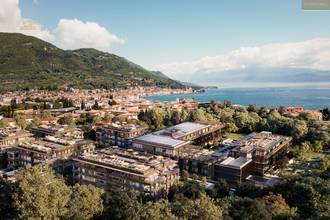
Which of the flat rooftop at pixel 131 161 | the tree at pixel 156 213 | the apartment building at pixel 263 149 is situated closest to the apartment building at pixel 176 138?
the flat rooftop at pixel 131 161

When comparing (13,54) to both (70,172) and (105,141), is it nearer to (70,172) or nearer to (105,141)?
(105,141)

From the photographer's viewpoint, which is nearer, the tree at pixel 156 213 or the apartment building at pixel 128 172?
the tree at pixel 156 213

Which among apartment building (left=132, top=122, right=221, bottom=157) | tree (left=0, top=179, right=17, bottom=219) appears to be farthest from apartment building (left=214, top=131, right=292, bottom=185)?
tree (left=0, top=179, right=17, bottom=219)

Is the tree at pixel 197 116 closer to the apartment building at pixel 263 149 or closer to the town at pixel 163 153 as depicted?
the town at pixel 163 153

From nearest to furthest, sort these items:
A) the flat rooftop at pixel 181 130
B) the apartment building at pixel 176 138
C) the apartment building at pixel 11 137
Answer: the apartment building at pixel 176 138 → the flat rooftop at pixel 181 130 → the apartment building at pixel 11 137

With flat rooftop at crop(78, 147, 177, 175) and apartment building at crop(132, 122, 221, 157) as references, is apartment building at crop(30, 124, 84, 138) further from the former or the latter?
flat rooftop at crop(78, 147, 177, 175)

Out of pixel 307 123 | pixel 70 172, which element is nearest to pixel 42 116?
pixel 70 172
